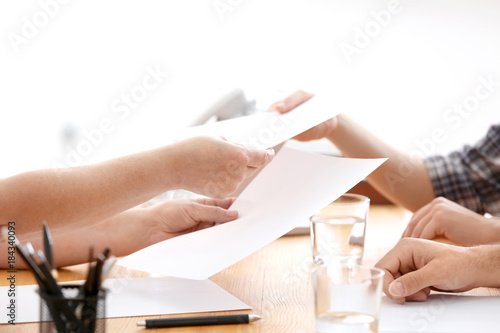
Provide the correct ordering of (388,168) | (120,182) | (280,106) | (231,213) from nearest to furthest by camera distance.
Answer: (120,182), (231,213), (280,106), (388,168)

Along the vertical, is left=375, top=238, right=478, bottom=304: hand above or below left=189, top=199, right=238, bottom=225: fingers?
below

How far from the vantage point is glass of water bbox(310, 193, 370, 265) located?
1.16 meters

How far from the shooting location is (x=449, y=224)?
1359 mm

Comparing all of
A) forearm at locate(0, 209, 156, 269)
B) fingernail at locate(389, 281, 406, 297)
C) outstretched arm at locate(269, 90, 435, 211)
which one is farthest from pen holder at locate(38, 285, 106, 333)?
outstretched arm at locate(269, 90, 435, 211)

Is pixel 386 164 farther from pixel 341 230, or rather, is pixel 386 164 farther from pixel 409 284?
pixel 409 284

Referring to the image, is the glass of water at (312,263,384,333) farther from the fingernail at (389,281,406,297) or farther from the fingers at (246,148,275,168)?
the fingers at (246,148,275,168)

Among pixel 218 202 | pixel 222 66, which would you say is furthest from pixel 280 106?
pixel 222 66

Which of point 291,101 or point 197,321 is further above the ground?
point 291,101

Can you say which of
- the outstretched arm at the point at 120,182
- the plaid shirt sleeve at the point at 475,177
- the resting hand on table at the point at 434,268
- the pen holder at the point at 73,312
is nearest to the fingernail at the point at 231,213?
the outstretched arm at the point at 120,182

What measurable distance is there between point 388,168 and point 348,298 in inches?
37.8

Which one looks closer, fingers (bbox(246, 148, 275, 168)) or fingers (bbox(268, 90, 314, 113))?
fingers (bbox(246, 148, 275, 168))

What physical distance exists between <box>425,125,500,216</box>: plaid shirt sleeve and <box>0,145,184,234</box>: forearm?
35.1 inches

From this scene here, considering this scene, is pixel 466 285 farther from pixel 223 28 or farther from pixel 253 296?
pixel 223 28

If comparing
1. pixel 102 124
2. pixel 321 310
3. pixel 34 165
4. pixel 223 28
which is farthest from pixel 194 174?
pixel 34 165
